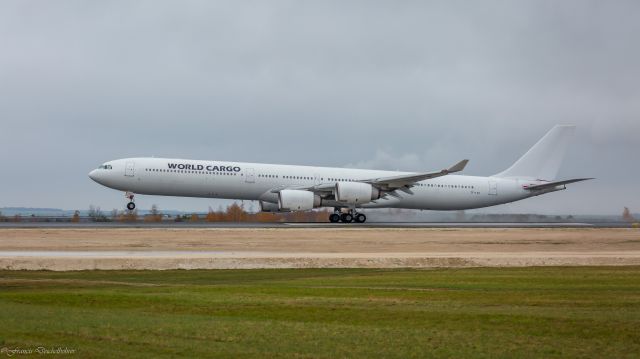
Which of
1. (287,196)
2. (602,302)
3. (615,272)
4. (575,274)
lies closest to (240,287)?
(602,302)

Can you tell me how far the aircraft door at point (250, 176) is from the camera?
53562 millimetres

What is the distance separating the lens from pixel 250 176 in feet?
176

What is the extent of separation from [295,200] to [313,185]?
3.92 metres

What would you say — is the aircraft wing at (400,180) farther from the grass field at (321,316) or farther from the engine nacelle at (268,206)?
the grass field at (321,316)

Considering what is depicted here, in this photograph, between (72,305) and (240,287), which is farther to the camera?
(240,287)

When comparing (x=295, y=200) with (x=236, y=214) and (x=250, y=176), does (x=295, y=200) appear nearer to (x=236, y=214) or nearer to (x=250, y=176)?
(x=250, y=176)

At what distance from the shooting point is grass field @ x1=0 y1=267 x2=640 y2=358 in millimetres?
11117

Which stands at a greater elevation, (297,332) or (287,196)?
(287,196)

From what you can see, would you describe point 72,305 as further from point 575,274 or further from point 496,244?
point 496,244

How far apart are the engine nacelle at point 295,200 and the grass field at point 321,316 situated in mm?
29589

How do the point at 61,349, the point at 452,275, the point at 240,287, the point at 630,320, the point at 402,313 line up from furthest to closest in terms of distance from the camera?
the point at 452,275 < the point at 240,287 < the point at 402,313 < the point at 630,320 < the point at 61,349

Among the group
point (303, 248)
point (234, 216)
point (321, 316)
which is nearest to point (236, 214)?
point (234, 216)

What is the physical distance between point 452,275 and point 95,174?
34.9m

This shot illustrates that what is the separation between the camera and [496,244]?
40.3m
